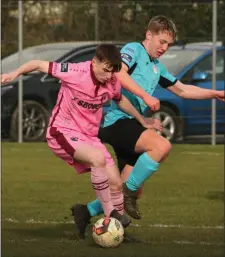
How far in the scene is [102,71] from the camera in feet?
25.0

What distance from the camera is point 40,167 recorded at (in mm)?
14453

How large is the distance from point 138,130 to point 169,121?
33.2 ft

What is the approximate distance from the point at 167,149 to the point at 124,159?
0.56m

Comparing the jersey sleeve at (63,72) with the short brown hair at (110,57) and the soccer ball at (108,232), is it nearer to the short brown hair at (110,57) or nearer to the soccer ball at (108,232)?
the short brown hair at (110,57)

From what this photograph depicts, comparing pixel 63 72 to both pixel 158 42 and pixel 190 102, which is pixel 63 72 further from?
pixel 190 102

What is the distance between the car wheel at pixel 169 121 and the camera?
59.8 feet

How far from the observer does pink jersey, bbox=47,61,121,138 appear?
25.4 feet

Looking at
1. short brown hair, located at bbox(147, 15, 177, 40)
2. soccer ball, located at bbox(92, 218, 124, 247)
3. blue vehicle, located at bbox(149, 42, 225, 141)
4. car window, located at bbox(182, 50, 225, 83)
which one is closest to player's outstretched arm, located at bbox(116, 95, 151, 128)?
short brown hair, located at bbox(147, 15, 177, 40)

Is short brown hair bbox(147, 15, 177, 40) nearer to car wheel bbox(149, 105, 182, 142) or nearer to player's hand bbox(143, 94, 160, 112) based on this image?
player's hand bbox(143, 94, 160, 112)

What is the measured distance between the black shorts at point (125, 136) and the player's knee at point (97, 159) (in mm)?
630

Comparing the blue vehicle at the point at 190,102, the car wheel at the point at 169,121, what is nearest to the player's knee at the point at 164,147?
the blue vehicle at the point at 190,102

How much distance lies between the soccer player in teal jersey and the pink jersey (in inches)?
10.3

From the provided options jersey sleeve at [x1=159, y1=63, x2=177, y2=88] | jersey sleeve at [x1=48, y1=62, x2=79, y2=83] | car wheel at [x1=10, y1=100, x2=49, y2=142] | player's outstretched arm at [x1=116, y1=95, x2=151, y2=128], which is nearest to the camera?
jersey sleeve at [x1=48, y1=62, x2=79, y2=83]

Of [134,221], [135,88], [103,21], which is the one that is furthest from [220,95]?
[103,21]
